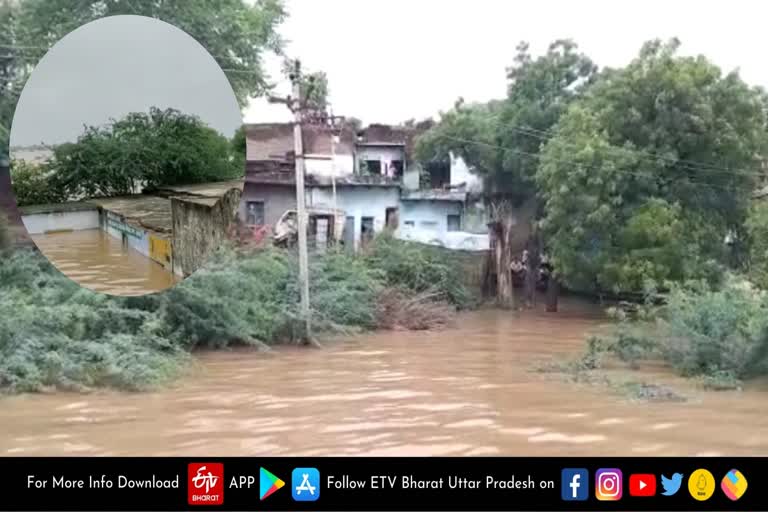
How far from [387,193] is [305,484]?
17.3 m

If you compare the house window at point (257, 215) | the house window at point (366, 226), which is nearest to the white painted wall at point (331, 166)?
the house window at point (366, 226)

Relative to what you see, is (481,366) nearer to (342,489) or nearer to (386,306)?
(386,306)

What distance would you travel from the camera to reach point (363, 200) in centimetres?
1991

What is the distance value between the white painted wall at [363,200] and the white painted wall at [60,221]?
694 inches

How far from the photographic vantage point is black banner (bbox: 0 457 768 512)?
9.04ft

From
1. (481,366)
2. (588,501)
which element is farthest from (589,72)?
(588,501)

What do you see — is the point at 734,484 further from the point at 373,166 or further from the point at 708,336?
the point at 373,166

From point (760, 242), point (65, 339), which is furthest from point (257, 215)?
point (760, 242)

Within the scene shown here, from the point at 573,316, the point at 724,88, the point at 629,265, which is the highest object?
the point at 724,88

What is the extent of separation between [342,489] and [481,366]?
794 centimetres

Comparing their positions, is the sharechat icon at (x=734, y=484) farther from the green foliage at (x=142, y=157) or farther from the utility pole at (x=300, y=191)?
the utility pole at (x=300, y=191)

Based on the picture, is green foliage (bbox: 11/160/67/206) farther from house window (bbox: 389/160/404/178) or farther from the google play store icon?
house window (bbox: 389/160/404/178)

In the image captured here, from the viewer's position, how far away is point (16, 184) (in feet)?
6.28

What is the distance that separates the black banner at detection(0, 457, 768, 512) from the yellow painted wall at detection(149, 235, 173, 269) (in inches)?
40.1
